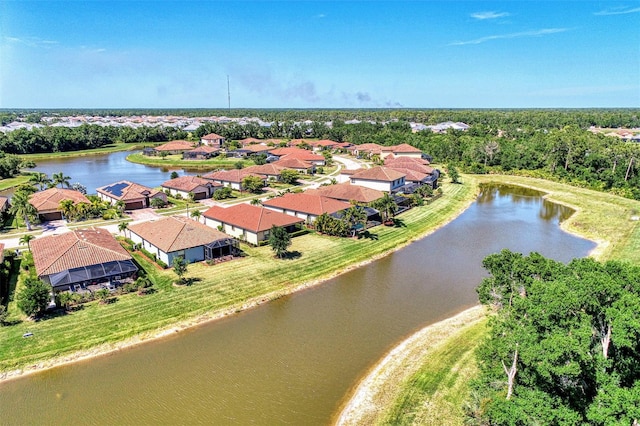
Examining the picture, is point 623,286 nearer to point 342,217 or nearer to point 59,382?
point 59,382

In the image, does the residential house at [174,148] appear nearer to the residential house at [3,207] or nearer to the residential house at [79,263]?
the residential house at [3,207]

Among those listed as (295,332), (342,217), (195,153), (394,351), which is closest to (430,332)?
(394,351)

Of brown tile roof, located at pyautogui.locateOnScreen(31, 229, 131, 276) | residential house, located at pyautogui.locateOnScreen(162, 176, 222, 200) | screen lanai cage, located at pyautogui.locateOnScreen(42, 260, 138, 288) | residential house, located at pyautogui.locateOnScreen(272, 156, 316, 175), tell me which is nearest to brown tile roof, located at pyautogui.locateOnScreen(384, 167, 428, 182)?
residential house, located at pyautogui.locateOnScreen(272, 156, 316, 175)

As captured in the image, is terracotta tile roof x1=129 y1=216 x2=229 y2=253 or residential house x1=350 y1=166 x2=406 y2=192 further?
residential house x1=350 y1=166 x2=406 y2=192

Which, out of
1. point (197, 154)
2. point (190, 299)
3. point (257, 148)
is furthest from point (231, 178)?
point (257, 148)

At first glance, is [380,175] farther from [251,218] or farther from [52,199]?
[52,199]

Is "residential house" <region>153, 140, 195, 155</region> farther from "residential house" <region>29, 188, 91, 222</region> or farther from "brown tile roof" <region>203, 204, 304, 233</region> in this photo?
"brown tile roof" <region>203, 204, 304, 233</region>

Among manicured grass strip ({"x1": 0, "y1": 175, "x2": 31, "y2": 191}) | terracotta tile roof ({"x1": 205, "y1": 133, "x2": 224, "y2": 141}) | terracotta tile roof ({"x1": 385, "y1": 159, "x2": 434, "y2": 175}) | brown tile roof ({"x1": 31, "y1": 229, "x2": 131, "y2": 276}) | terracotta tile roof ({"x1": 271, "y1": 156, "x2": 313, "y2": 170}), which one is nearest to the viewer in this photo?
brown tile roof ({"x1": 31, "y1": 229, "x2": 131, "y2": 276})
